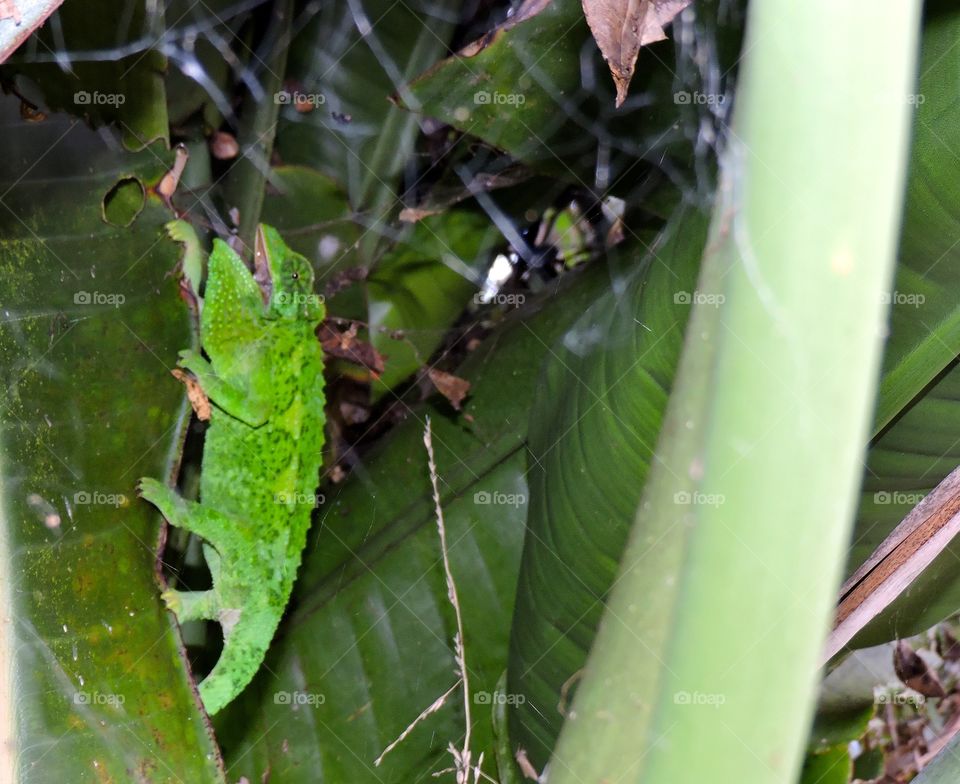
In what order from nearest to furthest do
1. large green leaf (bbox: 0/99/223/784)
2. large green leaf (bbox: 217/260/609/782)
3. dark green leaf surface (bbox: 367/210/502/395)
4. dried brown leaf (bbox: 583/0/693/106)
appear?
dried brown leaf (bbox: 583/0/693/106) < large green leaf (bbox: 0/99/223/784) < large green leaf (bbox: 217/260/609/782) < dark green leaf surface (bbox: 367/210/502/395)

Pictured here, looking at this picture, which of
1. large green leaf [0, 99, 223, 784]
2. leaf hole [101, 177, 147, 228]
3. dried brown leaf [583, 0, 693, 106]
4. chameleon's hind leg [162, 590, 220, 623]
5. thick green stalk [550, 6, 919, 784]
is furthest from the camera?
chameleon's hind leg [162, 590, 220, 623]

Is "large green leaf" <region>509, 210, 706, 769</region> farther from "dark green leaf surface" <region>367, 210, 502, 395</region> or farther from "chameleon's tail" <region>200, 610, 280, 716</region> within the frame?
"chameleon's tail" <region>200, 610, 280, 716</region>

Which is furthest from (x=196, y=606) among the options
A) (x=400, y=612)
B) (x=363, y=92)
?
(x=363, y=92)

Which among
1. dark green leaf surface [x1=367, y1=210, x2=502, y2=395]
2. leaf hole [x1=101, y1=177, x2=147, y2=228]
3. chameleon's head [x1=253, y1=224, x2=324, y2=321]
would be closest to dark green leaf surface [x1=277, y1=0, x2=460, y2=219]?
dark green leaf surface [x1=367, y1=210, x2=502, y2=395]

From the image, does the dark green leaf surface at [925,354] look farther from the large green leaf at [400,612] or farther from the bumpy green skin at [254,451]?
the bumpy green skin at [254,451]

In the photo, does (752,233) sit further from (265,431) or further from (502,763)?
(502,763)

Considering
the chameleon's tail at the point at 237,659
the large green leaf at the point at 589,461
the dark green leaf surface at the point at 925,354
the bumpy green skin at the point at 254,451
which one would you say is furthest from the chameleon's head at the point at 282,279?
the dark green leaf surface at the point at 925,354

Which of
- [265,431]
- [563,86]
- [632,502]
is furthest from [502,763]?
[563,86]
